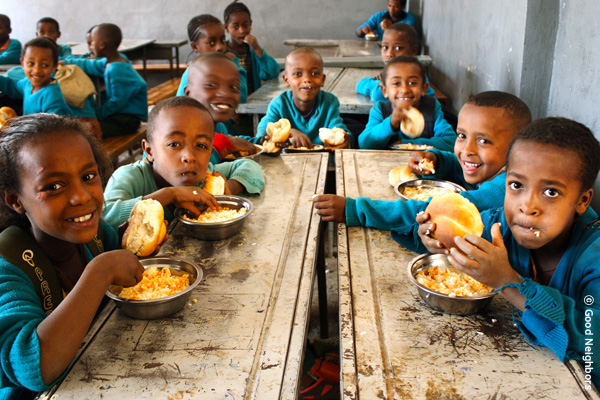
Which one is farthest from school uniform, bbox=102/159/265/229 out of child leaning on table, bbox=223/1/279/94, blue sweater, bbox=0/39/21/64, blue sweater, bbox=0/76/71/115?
blue sweater, bbox=0/39/21/64

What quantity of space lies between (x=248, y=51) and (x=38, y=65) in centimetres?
216

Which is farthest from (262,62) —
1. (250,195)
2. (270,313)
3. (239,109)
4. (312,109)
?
(270,313)

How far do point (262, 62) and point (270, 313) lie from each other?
4.42 meters

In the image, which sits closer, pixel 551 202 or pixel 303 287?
pixel 551 202

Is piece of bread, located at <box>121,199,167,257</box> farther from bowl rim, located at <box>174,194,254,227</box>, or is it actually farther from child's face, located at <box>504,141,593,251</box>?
child's face, located at <box>504,141,593,251</box>

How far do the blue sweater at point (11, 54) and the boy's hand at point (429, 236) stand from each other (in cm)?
609

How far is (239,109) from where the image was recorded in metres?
3.88

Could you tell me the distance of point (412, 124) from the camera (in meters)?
3.12

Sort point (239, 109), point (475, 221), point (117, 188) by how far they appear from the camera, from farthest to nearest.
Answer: point (239, 109) < point (117, 188) < point (475, 221)

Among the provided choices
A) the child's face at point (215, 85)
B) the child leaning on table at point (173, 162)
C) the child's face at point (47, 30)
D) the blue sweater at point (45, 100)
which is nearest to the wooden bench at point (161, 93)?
the child's face at point (47, 30)

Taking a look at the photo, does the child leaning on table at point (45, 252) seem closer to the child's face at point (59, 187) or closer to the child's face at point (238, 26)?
the child's face at point (59, 187)

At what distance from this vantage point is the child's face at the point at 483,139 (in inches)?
77.7

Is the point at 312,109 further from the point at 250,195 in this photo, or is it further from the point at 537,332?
the point at 537,332

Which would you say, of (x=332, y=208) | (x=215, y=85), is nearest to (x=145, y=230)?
(x=332, y=208)
